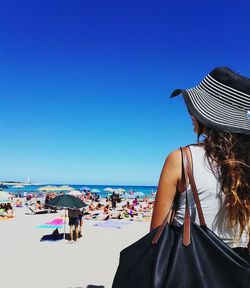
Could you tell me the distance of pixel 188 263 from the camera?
3.87 feet

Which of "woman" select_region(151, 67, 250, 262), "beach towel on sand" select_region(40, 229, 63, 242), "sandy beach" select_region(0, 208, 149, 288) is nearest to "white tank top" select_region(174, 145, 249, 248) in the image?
"woman" select_region(151, 67, 250, 262)

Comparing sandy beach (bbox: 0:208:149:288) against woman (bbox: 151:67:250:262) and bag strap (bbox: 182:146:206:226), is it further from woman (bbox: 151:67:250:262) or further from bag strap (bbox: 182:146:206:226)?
bag strap (bbox: 182:146:206:226)

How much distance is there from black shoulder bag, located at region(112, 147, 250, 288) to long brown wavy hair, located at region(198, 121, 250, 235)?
24cm

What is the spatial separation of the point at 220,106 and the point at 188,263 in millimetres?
759

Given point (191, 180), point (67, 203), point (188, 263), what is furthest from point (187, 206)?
point (67, 203)

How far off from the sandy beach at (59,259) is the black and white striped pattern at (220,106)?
5764mm

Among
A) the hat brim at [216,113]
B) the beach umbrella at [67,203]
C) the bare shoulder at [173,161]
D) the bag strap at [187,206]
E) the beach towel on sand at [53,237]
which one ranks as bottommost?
the beach towel on sand at [53,237]

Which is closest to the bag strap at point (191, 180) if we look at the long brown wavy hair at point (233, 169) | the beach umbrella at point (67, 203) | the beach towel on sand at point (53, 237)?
the long brown wavy hair at point (233, 169)

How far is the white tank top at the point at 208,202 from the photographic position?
136 cm

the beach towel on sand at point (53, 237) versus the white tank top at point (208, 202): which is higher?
the white tank top at point (208, 202)

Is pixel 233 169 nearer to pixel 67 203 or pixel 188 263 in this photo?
pixel 188 263

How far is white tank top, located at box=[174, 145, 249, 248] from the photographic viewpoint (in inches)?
53.5

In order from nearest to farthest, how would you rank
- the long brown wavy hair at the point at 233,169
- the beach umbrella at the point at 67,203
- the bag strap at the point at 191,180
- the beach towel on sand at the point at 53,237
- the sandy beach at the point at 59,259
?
the bag strap at the point at 191,180
the long brown wavy hair at the point at 233,169
the sandy beach at the point at 59,259
the beach umbrella at the point at 67,203
the beach towel on sand at the point at 53,237

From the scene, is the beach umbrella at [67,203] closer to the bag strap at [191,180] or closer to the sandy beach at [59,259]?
the sandy beach at [59,259]
